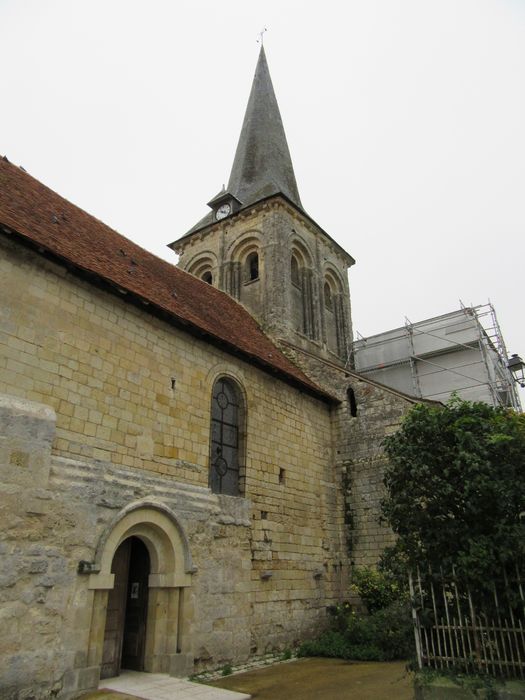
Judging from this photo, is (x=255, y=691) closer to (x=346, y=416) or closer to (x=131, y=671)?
(x=131, y=671)

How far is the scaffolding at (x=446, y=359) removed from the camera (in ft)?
55.5

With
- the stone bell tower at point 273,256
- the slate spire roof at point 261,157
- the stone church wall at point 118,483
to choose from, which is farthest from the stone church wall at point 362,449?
the slate spire roof at point 261,157

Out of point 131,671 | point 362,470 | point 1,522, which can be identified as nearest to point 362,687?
point 131,671

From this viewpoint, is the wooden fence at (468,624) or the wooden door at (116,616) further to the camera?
the wooden door at (116,616)

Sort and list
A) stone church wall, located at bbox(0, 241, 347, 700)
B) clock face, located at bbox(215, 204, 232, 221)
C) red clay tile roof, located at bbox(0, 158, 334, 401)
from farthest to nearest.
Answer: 1. clock face, located at bbox(215, 204, 232, 221)
2. red clay tile roof, located at bbox(0, 158, 334, 401)
3. stone church wall, located at bbox(0, 241, 347, 700)

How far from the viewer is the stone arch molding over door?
7.63m

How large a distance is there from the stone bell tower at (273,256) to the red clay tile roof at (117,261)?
2764 mm

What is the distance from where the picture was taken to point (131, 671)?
7773 mm

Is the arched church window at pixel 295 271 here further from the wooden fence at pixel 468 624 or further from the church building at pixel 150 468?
the wooden fence at pixel 468 624

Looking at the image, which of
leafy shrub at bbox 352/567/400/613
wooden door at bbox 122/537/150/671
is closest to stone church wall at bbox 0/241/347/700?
wooden door at bbox 122/537/150/671

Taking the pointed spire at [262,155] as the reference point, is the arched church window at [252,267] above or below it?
below

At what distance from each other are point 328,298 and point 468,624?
15097 mm

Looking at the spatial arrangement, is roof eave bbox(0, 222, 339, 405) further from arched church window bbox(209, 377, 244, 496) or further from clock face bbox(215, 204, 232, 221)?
clock face bbox(215, 204, 232, 221)

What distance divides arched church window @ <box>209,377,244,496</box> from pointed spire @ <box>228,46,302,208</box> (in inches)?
382
